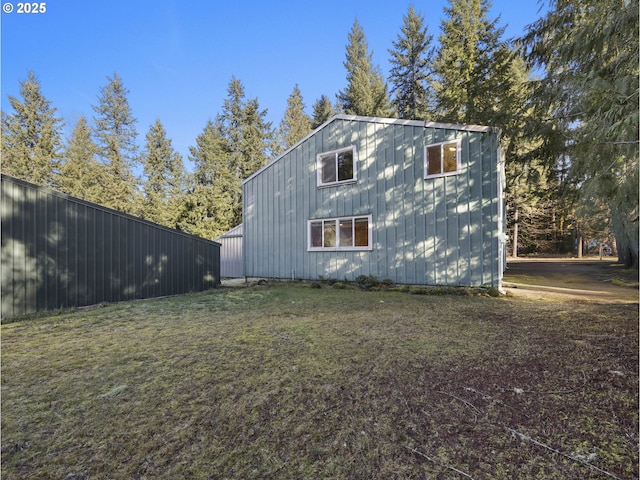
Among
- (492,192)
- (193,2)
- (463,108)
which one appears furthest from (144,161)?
(492,192)

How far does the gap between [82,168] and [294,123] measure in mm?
18221

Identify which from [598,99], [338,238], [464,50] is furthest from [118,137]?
[598,99]

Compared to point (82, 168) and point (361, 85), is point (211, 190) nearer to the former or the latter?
point (82, 168)

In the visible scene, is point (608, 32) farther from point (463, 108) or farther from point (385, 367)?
point (463, 108)

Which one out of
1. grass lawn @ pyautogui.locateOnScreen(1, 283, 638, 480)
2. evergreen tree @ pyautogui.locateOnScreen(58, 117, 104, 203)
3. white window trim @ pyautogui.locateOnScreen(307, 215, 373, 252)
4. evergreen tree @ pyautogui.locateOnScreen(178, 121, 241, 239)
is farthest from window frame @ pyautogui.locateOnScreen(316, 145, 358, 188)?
evergreen tree @ pyautogui.locateOnScreen(58, 117, 104, 203)

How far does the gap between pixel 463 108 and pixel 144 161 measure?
24563 millimetres

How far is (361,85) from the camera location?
25531 mm

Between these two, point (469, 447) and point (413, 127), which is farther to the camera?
point (413, 127)

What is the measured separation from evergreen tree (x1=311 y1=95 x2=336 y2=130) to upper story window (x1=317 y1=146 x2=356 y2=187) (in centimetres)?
2043

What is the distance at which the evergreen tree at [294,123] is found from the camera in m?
Answer: 30.8

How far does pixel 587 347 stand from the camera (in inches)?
140

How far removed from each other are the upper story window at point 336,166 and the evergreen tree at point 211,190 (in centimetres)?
1249

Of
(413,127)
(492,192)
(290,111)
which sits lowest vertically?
(492,192)

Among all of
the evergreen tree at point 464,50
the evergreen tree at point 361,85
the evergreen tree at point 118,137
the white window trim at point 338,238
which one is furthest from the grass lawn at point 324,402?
the evergreen tree at point 118,137
